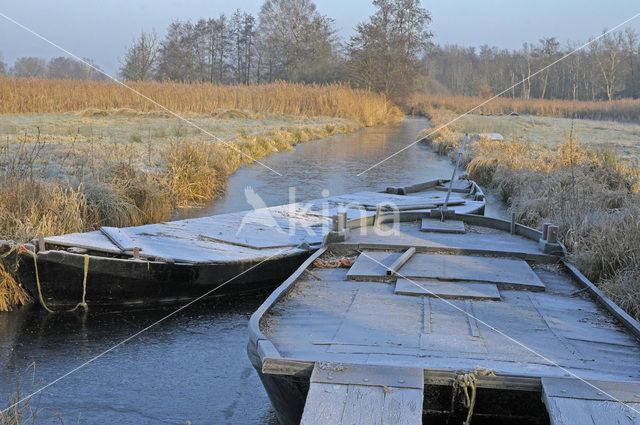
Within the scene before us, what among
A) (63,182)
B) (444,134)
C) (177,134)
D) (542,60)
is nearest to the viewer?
(63,182)

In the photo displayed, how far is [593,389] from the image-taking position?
3078 mm

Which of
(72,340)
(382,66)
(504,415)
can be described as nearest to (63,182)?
(72,340)

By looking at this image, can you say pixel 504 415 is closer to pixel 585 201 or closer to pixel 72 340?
pixel 72 340

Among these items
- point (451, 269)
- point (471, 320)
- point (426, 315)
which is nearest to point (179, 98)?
point (451, 269)

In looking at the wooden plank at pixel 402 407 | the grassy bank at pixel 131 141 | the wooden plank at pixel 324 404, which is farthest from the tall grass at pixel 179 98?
the wooden plank at pixel 402 407

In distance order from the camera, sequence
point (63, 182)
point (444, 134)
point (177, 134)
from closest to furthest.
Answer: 1. point (63, 182)
2. point (177, 134)
3. point (444, 134)

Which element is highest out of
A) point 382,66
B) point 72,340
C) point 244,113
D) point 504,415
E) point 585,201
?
point 382,66

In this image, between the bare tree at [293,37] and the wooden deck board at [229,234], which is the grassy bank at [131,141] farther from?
the bare tree at [293,37]

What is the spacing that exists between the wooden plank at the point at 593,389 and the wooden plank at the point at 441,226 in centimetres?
413

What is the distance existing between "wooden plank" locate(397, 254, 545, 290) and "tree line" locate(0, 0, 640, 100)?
31.8 meters

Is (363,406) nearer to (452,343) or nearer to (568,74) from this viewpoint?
(452,343)

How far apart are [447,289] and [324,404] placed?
2.21 metres

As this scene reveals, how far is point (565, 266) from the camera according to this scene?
5.69m

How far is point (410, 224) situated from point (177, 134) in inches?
413
